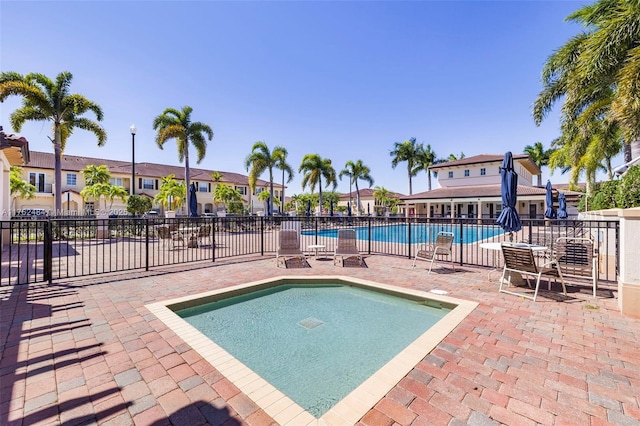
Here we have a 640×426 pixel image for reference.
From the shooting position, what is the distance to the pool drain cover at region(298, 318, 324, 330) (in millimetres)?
4379

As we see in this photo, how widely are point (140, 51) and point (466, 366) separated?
13.8 meters

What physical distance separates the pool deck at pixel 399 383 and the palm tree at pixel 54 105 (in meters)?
15.6

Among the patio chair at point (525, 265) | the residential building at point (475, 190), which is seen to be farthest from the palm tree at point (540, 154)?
the patio chair at point (525, 265)

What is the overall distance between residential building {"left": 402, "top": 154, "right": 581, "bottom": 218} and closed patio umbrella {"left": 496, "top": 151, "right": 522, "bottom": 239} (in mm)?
23498

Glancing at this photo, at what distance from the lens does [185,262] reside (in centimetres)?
833

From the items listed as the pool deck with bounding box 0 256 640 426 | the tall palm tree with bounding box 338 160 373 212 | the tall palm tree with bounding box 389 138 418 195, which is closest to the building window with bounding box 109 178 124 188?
the tall palm tree with bounding box 338 160 373 212

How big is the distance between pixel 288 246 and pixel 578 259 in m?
6.67

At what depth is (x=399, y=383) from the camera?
2584 millimetres

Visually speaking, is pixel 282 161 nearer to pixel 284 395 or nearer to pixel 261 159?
pixel 261 159

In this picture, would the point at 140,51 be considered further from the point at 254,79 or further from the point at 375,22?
the point at 375,22

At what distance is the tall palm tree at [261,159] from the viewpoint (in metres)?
27.9

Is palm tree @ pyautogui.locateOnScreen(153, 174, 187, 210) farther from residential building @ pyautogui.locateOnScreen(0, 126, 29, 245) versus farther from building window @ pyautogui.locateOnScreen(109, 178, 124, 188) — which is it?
residential building @ pyautogui.locateOnScreen(0, 126, 29, 245)

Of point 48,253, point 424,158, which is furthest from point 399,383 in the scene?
point 424,158

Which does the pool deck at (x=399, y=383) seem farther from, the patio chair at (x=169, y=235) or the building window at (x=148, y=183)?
the building window at (x=148, y=183)
